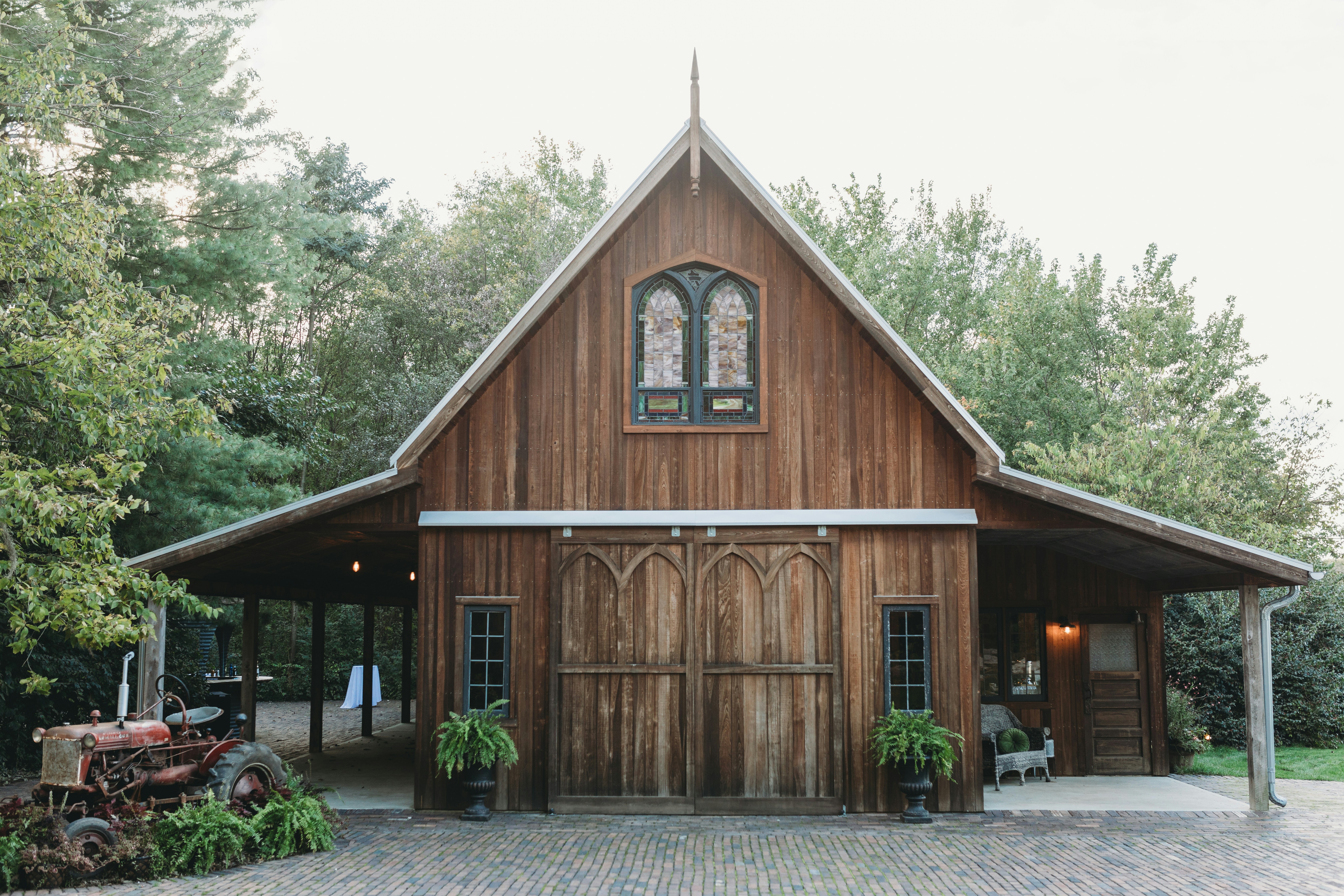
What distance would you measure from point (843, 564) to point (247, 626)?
8.01 metres

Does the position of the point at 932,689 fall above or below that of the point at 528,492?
below

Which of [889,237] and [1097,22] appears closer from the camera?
[1097,22]

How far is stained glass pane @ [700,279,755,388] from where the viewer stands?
10.8 metres

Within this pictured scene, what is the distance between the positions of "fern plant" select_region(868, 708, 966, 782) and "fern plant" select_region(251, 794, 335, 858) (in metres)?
5.13

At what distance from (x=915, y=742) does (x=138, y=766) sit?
6.84m

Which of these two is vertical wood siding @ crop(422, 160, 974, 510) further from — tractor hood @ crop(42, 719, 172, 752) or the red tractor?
tractor hood @ crop(42, 719, 172, 752)

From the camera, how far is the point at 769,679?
34.3ft

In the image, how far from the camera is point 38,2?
14.0m

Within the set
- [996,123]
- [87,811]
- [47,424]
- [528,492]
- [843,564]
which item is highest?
[996,123]

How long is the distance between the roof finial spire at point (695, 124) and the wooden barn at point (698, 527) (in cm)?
6

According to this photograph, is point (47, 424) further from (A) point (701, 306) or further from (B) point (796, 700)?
(B) point (796, 700)

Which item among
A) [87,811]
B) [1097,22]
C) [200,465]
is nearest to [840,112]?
[1097,22]

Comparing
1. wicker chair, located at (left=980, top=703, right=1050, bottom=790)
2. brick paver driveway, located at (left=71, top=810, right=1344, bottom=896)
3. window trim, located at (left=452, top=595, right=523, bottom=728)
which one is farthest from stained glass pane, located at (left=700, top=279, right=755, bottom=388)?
wicker chair, located at (left=980, top=703, right=1050, bottom=790)

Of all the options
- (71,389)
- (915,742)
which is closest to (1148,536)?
(915,742)
